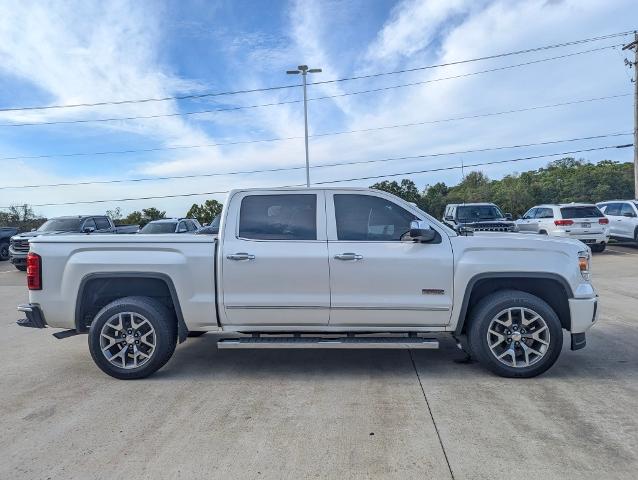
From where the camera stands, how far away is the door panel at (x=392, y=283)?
4.99m

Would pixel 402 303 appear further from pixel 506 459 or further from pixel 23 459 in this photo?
pixel 23 459

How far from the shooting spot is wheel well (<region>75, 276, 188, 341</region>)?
5.20 m

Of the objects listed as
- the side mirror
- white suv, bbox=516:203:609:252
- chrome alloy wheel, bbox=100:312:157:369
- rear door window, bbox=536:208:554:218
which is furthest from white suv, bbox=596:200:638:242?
chrome alloy wheel, bbox=100:312:157:369

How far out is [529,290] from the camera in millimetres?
5254

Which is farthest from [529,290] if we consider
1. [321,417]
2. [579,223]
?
[579,223]

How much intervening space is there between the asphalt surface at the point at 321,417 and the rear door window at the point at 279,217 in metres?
1.45

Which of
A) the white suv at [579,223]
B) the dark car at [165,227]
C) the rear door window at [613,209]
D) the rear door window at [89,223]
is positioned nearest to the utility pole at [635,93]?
the rear door window at [613,209]

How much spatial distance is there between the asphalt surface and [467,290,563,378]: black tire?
12 centimetres

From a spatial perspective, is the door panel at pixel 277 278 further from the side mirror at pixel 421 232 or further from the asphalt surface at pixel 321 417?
the side mirror at pixel 421 232

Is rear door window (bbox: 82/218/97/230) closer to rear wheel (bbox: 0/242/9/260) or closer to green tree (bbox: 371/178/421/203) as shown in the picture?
rear wheel (bbox: 0/242/9/260)

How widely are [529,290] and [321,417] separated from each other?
2596mm

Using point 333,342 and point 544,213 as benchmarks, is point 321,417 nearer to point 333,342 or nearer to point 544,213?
point 333,342

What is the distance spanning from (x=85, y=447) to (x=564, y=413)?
3.71 meters

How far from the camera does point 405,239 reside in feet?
16.6
